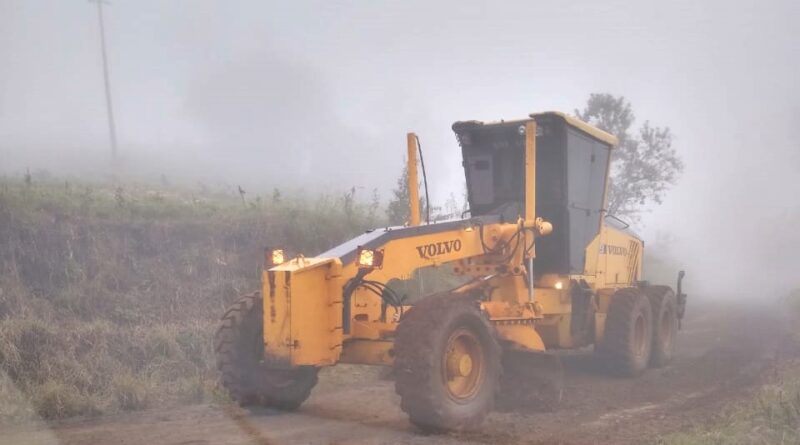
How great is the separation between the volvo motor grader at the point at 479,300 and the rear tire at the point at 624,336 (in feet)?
0.06

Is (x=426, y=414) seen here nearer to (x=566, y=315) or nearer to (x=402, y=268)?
(x=402, y=268)

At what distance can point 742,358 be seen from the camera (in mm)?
11938

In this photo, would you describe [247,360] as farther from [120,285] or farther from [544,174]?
[544,174]

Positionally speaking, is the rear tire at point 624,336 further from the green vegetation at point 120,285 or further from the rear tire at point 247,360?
the green vegetation at point 120,285

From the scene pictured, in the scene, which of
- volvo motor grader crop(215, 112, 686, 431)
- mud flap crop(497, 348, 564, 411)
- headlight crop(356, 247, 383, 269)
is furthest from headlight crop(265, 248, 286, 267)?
mud flap crop(497, 348, 564, 411)

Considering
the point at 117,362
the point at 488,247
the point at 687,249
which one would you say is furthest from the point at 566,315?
the point at 687,249

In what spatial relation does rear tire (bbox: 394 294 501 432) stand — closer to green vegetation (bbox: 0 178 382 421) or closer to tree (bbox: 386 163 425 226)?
green vegetation (bbox: 0 178 382 421)

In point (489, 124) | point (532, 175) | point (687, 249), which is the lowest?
point (687, 249)

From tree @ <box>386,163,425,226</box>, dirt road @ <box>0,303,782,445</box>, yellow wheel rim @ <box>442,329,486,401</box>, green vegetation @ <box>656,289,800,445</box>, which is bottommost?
dirt road @ <box>0,303,782,445</box>

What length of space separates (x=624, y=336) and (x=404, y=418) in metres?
4.17

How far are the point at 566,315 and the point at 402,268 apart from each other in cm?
352

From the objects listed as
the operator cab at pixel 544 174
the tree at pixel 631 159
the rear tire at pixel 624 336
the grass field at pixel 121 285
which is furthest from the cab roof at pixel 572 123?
the tree at pixel 631 159

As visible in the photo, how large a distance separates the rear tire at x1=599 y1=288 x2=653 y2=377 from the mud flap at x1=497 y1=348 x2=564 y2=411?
2.70 metres

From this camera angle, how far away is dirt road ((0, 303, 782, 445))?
22.2 feet
